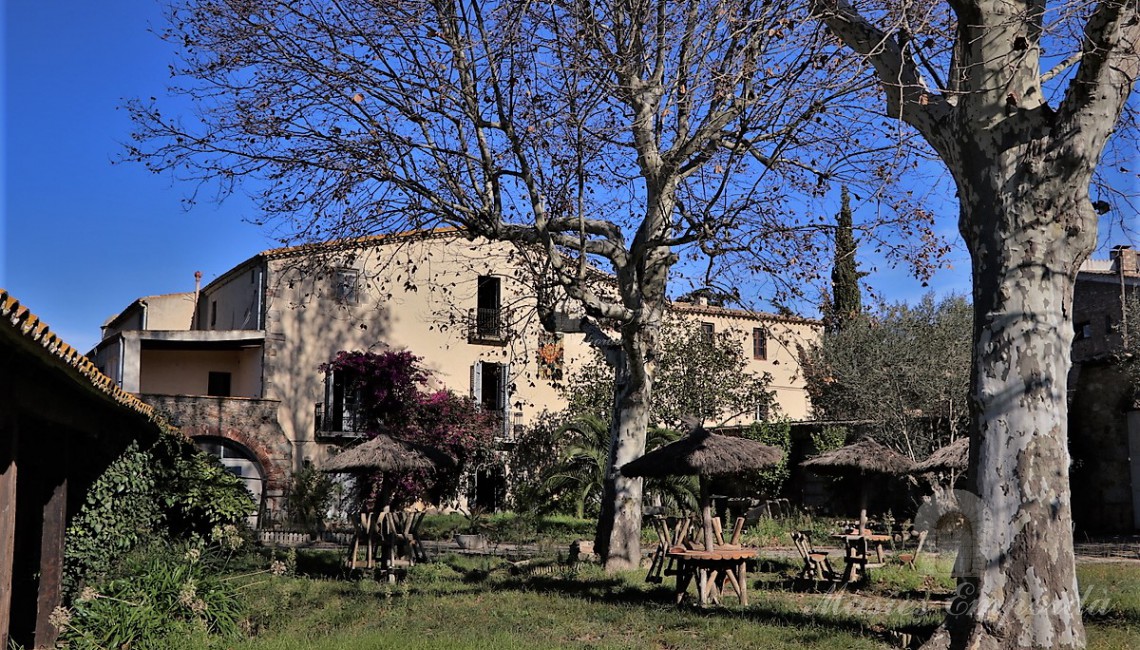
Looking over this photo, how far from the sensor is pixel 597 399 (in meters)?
27.3

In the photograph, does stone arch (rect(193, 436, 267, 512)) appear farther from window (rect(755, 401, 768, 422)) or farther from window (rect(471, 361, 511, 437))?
window (rect(755, 401, 768, 422))

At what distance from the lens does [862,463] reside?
15.7 m

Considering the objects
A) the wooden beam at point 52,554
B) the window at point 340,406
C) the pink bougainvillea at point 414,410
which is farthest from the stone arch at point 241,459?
the wooden beam at point 52,554

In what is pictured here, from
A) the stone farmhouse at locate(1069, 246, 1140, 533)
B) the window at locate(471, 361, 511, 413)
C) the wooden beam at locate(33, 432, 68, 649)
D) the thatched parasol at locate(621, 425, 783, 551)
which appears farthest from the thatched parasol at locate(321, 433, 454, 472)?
the stone farmhouse at locate(1069, 246, 1140, 533)

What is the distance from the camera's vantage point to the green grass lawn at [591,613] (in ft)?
30.7

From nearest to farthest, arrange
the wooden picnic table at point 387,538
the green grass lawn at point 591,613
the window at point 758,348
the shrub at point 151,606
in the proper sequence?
the shrub at point 151,606
the green grass lawn at point 591,613
the wooden picnic table at point 387,538
the window at point 758,348

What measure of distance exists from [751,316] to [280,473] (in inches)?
589

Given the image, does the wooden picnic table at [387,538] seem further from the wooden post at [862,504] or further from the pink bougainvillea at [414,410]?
the pink bougainvillea at [414,410]

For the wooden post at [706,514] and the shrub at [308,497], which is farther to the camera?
the shrub at [308,497]

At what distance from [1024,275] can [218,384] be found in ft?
84.9

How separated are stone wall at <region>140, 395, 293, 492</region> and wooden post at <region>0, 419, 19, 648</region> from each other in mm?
18759

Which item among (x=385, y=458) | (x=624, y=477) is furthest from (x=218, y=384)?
(x=624, y=477)

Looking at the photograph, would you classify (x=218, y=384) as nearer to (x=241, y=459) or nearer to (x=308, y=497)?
(x=241, y=459)

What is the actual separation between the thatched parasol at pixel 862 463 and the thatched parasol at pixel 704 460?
2.79 metres
